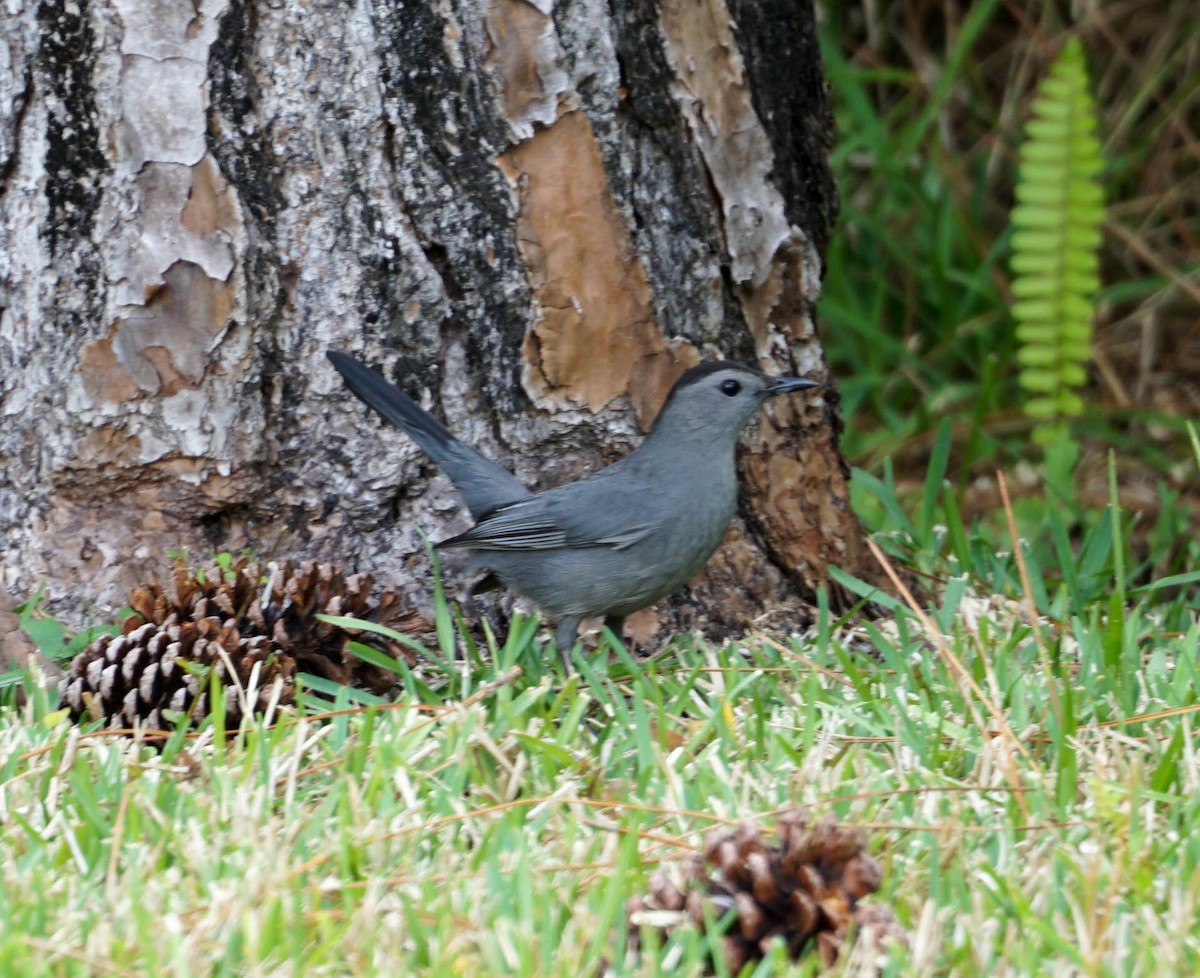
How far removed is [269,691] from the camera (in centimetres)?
333

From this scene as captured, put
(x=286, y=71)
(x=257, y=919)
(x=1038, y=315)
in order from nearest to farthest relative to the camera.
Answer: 1. (x=257, y=919)
2. (x=286, y=71)
3. (x=1038, y=315)

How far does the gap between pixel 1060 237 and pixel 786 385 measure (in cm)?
247

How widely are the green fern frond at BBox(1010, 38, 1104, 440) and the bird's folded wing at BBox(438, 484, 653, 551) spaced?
2.67 m

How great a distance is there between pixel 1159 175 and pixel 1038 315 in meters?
2.27

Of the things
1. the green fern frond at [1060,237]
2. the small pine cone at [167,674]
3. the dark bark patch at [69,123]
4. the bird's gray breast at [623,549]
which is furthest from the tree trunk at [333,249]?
the green fern frond at [1060,237]

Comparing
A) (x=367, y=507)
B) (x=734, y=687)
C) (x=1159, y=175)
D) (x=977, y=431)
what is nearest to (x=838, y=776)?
(x=734, y=687)

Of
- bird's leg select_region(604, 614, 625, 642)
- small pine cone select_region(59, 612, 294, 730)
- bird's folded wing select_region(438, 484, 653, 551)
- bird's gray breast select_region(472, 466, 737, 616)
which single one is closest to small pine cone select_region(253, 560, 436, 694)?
small pine cone select_region(59, 612, 294, 730)

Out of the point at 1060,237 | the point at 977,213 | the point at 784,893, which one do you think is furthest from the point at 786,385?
the point at 977,213

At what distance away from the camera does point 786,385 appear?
4008 millimetres

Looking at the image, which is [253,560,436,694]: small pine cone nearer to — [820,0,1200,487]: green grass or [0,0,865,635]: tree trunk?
[0,0,865,635]: tree trunk

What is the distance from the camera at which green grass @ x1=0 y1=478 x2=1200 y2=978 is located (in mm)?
2316

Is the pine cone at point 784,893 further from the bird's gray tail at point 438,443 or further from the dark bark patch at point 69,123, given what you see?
the dark bark patch at point 69,123

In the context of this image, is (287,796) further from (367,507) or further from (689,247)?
(689,247)

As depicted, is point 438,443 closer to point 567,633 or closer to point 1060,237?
point 567,633
